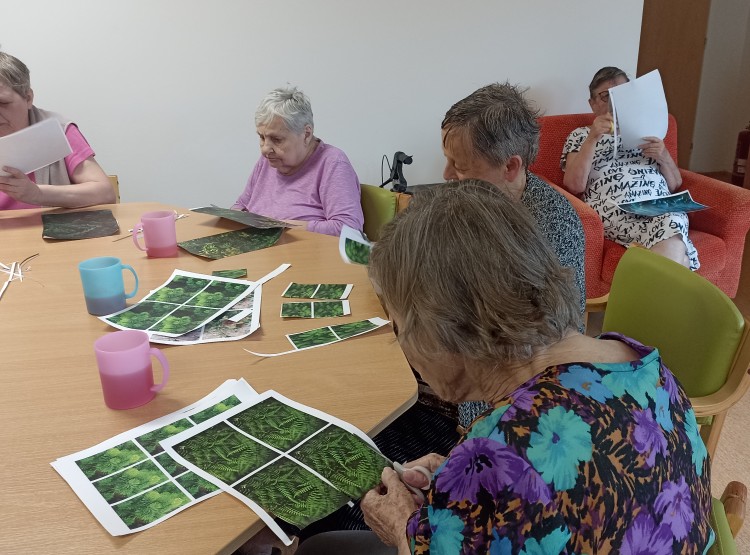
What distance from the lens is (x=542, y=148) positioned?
3.21 meters

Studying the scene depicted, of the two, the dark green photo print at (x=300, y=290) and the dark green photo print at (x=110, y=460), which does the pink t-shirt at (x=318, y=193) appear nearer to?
the dark green photo print at (x=300, y=290)

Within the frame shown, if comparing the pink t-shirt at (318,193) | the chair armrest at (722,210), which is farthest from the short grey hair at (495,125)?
the chair armrest at (722,210)

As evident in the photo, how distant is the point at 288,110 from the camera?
2.19 m

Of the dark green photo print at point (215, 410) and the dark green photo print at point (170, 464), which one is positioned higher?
the dark green photo print at point (215, 410)

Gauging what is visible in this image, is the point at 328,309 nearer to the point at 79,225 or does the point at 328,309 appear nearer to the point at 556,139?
the point at 79,225

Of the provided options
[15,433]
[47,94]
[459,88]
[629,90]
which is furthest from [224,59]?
[15,433]

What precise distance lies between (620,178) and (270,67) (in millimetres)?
1856

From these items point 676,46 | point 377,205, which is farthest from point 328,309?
point 676,46


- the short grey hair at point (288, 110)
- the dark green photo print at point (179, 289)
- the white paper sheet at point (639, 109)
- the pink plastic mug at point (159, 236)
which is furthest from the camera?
the white paper sheet at point (639, 109)

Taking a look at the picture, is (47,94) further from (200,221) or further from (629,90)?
(629,90)

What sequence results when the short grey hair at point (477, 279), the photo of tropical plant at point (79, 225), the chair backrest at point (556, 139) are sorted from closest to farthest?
the short grey hair at point (477, 279) → the photo of tropical plant at point (79, 225) → the chair backrest at point (556, 139)

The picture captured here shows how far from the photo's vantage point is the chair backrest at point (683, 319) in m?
1.26

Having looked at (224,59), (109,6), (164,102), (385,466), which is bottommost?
(385,466)

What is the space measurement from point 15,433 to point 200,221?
48.1 inches
